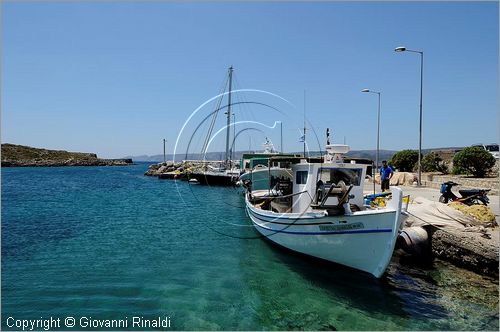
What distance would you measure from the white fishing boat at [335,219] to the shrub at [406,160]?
1252 inches

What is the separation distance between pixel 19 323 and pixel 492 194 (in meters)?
27.5

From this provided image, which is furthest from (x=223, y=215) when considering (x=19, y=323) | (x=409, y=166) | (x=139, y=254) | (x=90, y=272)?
(x=409, y=166)

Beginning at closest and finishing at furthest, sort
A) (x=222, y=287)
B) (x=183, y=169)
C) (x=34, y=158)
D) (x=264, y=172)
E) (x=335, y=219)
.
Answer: (x=222, y=287), (x=335, y=219), (x=264, y=172), (x=183, y=169), (x=34, y=158)

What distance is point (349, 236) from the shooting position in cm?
1216

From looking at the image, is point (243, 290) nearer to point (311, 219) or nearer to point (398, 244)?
point (311, 219)

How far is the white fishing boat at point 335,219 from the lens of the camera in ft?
37.6

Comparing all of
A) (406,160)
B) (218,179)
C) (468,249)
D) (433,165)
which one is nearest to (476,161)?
(433,165)

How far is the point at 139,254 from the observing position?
51.7ft

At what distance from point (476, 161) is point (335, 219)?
27.5 meters

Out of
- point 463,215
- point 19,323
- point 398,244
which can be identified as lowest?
point 19,323

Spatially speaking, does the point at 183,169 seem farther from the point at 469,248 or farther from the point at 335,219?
the point at 469,248

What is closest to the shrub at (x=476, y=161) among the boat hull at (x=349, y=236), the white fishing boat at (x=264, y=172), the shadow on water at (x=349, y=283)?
the white fishing boat at (x=264, y=172)

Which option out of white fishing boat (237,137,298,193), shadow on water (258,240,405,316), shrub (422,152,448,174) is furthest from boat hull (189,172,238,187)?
shadow on water (258,240,405,316)

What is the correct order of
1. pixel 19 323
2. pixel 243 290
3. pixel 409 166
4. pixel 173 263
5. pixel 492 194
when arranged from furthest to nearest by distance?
pixel 409 166
pixel 492 194
pixel 173 263
pixel 243 290
pixel 19 323
